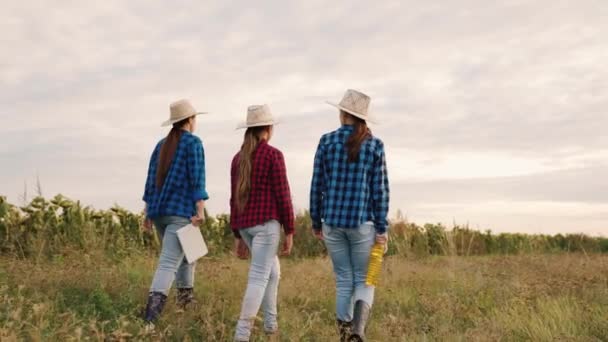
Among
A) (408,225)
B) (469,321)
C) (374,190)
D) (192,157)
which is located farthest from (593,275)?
(408,225)

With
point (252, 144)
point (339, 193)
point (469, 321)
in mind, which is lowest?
point (469, 321)

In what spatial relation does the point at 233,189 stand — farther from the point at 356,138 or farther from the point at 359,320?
the point at 359,320

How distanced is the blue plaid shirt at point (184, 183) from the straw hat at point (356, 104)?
133cm

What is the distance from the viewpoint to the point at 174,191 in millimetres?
6172

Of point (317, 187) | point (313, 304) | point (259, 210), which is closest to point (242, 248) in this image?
point (259, 210)

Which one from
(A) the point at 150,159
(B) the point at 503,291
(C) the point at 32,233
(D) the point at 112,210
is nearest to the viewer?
(A) the point at 150,159

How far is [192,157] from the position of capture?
616cm

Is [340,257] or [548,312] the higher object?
[340,257]

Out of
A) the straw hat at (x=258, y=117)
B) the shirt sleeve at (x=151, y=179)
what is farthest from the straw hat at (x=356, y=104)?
the shirt sleeve at (x=151, y=179)

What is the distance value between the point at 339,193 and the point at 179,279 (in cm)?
208

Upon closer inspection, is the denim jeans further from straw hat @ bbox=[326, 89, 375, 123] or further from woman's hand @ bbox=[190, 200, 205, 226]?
straw hat @ bbox=[326, 89, 375, 123]

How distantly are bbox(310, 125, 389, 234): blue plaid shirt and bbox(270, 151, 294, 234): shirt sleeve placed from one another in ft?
0.92

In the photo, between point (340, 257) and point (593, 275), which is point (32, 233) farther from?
point (593, 275)

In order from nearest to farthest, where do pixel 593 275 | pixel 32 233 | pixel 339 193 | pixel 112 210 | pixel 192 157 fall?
pixel 339 193, pixel 192 157, pixel 593 275, pixel 32 233, pixel 112 210
